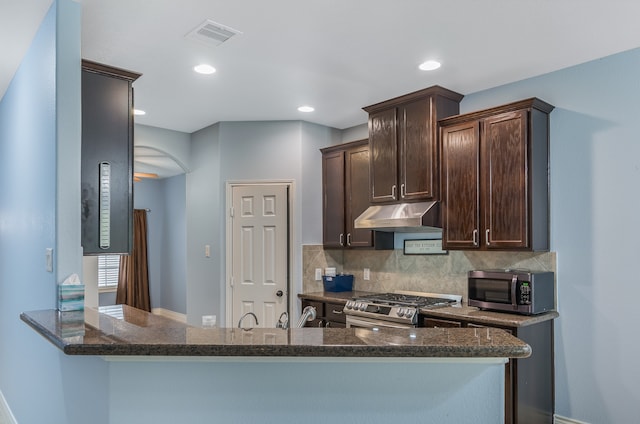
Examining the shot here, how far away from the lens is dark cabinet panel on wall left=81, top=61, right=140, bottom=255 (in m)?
2.43

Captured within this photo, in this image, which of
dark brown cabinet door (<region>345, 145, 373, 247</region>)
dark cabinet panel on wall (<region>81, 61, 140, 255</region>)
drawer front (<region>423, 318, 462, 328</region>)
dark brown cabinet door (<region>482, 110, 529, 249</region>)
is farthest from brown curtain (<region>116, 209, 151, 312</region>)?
dark brown cabinet door (<region>482, 110, 529, 249</region>)

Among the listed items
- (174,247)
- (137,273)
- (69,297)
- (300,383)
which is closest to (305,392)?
(300,383)

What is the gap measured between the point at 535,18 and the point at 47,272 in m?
3.01

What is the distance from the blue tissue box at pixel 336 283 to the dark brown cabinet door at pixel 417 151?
124 centimetres

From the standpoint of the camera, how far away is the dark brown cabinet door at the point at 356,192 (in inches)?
182

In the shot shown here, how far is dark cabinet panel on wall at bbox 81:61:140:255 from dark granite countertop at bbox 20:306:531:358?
762 mm

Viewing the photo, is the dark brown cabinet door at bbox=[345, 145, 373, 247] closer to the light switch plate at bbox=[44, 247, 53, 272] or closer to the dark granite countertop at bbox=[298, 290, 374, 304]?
the dark granite countertop at bbox=[298, 290, 374, 304]

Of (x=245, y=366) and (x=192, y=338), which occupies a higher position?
(x=192, y=338)

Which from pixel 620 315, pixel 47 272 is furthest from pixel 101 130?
pixel 620 315

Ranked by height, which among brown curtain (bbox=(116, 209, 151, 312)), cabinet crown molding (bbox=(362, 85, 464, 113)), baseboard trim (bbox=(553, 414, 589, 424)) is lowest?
baseboard trim (bbox=(553, 414, 589, 424))

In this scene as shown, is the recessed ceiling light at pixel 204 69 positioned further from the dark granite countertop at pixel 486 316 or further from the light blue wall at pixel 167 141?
the dark granite countertop at pixel 486 316

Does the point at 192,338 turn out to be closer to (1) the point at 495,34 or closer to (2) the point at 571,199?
(1) the point at 495,34

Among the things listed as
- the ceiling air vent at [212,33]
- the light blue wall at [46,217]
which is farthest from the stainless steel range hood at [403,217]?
the light blue wall at [46,217]

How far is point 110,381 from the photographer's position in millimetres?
1607
